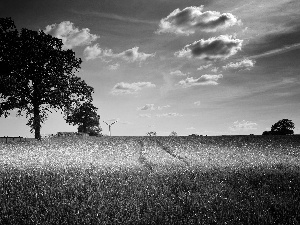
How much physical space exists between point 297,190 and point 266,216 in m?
2.70

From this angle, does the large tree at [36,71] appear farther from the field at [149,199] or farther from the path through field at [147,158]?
the field at [149,199]

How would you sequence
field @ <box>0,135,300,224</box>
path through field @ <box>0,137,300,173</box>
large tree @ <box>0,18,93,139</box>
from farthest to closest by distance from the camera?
large tree @ <box>0,18,93,139</box>, path through field @ <box>0,137,300,173</box>, field @ <box>0,135,300,224</box>

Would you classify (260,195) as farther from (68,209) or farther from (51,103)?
(51,103)

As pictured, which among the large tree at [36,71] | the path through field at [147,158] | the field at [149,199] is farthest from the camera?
the large tree at [36,71]

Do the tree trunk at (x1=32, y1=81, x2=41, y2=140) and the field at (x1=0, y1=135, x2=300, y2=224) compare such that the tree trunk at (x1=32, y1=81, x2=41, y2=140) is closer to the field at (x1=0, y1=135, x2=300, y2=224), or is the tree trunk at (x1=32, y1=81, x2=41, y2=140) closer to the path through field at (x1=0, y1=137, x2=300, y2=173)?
the path through field at (x1=0, y1=137, x2=300, y2=173)

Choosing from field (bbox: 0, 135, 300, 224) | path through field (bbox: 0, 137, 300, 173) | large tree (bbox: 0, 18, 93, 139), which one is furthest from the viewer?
large tree (bbox: 0, 18, 93, 139)

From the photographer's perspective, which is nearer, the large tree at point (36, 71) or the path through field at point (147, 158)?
the path through field at point (147, 158)

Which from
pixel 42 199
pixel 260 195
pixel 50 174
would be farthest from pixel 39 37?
pixel 260 195

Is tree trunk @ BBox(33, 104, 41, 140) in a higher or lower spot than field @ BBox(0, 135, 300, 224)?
higher

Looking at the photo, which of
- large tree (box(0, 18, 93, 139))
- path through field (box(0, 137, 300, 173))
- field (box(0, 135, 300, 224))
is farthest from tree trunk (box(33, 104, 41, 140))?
field (box(0, 135, 300, 224))

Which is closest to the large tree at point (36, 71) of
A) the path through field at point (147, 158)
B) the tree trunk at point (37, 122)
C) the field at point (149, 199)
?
the tree trunk at point (37, 122)

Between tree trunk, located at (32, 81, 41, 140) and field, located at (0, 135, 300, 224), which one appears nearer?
field, located at (0, 135, 300, 224)

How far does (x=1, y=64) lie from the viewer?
31516mm

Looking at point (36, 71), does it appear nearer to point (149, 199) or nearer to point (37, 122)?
point (37, 122)
